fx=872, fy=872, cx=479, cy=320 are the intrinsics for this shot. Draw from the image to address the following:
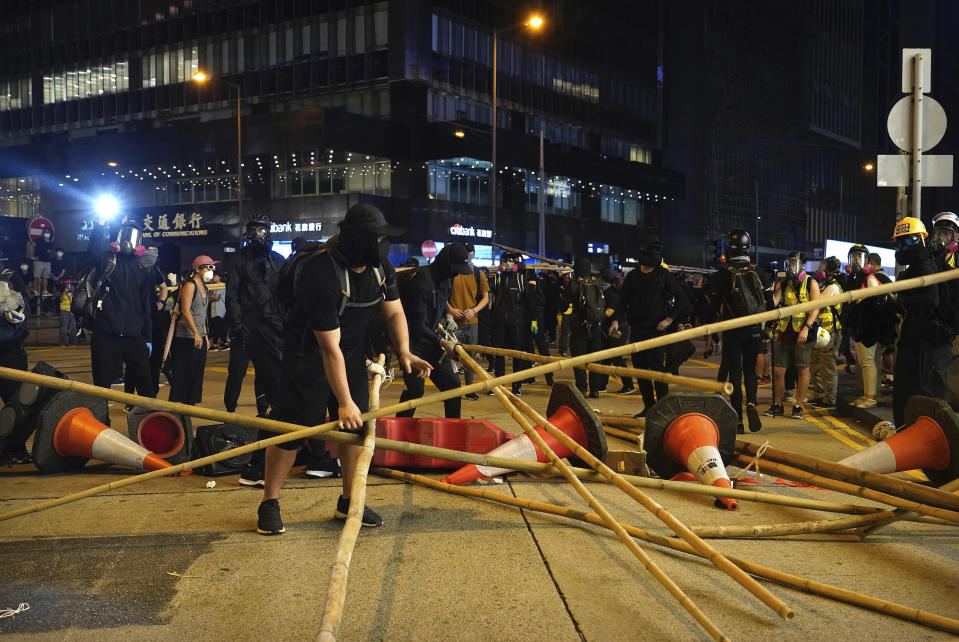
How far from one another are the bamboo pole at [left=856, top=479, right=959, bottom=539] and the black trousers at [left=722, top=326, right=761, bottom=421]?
11.2 feet

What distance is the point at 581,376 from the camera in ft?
36.6

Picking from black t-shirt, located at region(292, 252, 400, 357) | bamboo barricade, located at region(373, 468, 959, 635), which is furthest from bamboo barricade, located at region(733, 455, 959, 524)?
black t-shirt, located at region(292, 252, 400, 357)

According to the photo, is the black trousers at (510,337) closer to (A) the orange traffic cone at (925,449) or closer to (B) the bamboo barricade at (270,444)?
(A) the orange traffic cone at (925,449)

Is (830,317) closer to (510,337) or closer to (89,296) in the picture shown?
(510,337)

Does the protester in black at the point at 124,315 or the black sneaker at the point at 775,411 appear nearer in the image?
the protester in black at the point at 124,315

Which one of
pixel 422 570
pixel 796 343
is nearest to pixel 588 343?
pixel 796 343

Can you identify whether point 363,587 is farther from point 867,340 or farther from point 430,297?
point 867,340

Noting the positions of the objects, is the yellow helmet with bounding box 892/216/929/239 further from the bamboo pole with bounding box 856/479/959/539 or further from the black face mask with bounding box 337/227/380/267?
the black face mask with bounding box 337/227/380/267

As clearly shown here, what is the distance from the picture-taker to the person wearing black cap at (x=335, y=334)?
4.55m

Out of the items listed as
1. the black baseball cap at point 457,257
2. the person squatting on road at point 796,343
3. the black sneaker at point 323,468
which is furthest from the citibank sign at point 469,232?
the black sneaker at point 323,468

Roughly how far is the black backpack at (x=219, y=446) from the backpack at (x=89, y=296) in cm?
248

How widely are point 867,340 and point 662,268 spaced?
2459mm

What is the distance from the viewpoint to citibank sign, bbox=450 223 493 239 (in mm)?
43938

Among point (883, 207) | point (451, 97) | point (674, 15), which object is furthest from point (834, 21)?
point (451, 97)
